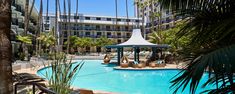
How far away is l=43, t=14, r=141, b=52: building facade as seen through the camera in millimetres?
60656

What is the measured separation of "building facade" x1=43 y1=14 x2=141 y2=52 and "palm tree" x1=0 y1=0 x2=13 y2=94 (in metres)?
56.5

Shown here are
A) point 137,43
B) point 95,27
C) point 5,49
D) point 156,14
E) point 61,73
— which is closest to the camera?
point 5,49

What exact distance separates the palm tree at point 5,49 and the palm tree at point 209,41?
1.63m

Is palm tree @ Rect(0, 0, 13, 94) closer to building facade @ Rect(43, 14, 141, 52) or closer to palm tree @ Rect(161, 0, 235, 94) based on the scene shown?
palm tree @ Rect(161, 0, 235, 94)

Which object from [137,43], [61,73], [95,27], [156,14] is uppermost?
[95,27]

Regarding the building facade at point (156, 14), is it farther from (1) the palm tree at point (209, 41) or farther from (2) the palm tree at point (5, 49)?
(2) the palm tree at point (5, 49)

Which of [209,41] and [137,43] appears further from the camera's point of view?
[137,43]

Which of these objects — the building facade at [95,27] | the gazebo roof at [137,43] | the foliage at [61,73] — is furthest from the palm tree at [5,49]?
the building facade at [95,27]

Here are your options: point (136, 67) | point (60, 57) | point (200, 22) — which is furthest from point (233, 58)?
point (136, 67)

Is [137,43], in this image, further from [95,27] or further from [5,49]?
[95,27]

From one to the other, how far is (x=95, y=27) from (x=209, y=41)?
6115 centimetres

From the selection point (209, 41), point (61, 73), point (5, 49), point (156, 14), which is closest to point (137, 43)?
point (156, 14)

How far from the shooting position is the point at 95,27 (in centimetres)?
6291

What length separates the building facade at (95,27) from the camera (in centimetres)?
6066
